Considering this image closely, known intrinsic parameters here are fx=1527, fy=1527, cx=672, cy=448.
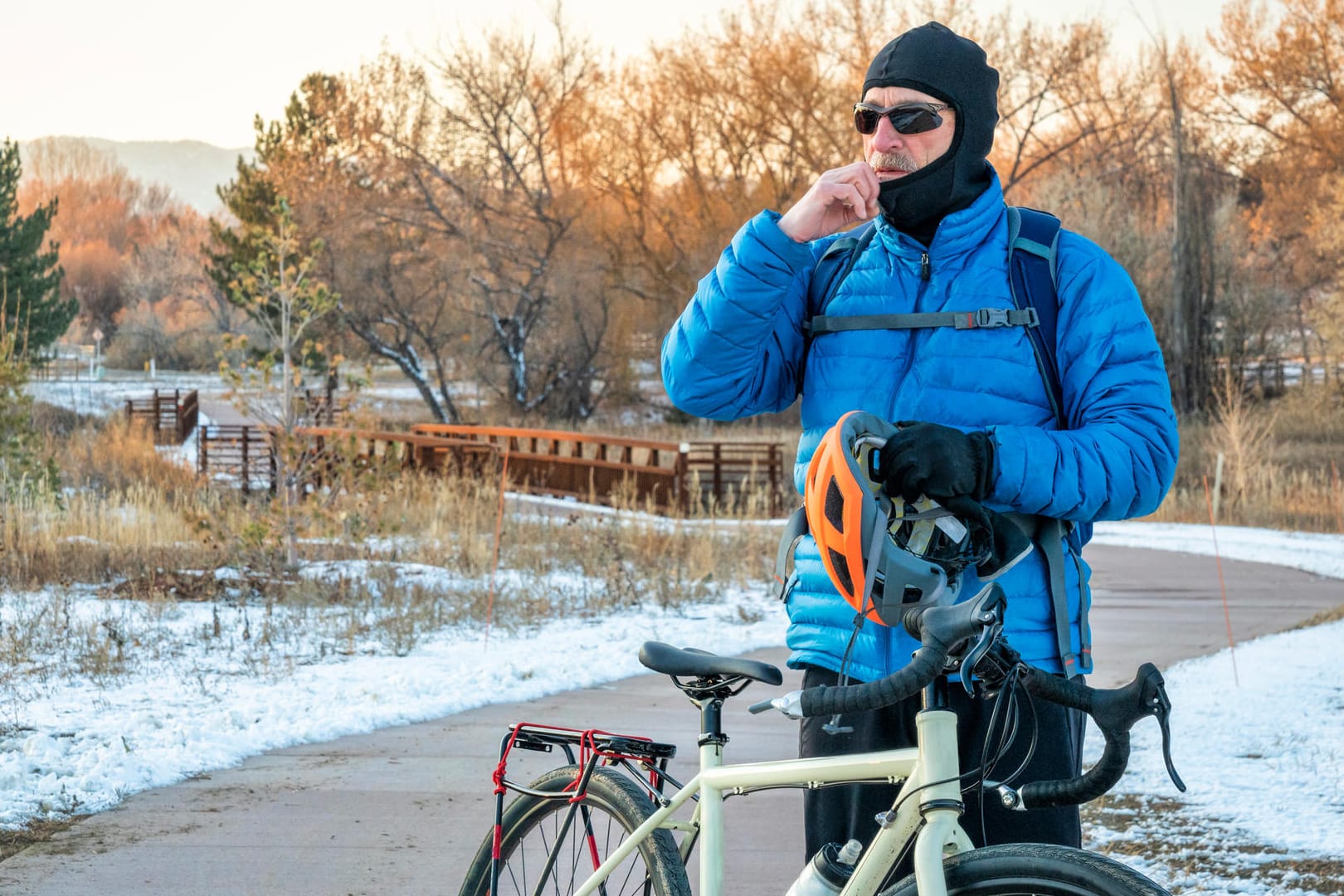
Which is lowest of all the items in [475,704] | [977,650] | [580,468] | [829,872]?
[475,704]

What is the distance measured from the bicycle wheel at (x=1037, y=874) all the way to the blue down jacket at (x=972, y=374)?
1.66 feet

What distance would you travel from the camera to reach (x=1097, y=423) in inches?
91.8

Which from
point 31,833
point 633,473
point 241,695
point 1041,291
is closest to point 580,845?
point 1041,291

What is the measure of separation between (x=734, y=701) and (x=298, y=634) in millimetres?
2878

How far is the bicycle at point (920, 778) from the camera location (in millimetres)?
1834

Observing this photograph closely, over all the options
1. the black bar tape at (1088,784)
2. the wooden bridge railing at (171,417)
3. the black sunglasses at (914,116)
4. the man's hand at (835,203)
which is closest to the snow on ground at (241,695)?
the man's hand at (835,203)

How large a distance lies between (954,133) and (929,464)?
0.68 m

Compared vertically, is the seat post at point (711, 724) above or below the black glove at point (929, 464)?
below

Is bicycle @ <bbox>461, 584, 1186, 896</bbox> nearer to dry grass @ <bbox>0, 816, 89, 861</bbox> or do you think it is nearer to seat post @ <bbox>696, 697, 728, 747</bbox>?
seat post @ <bbox>696, 697, 728, 747</bbox>

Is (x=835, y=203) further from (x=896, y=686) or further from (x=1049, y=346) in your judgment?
(x=896, y=686)

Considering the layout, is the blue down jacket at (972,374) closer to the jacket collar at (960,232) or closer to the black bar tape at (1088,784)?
the jacket collar at (960,232)

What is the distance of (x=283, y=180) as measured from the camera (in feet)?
125

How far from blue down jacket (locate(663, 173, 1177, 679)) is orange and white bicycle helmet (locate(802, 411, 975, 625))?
0.14 meters

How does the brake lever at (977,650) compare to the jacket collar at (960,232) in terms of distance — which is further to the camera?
the jacket collar at (960,232)
